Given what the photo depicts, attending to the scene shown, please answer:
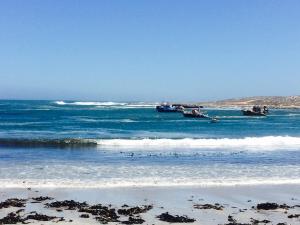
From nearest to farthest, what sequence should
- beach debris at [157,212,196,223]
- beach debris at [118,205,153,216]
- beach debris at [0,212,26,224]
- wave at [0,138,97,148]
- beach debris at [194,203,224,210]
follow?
beach debris at [0,212,26,224] → beach debris at [157,212,196,223] → beach debris at [118,205,153,216] → beach debris at [194,203,224,210] → wave at [0,138,97,148]

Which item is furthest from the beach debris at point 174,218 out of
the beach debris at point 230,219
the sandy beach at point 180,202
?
the beach debris at point 230,219

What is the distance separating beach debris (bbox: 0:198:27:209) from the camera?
1375 cm

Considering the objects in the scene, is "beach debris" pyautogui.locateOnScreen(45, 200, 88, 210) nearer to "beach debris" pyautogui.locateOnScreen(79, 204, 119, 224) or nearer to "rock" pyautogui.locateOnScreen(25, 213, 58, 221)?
"beach debris" pyautogui.locateOnScreen(79, 204, 119, 224)

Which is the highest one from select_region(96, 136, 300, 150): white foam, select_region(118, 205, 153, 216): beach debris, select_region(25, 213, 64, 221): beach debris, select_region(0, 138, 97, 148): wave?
select_region(118, 205, 153, 216): beach debris

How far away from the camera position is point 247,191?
16641 mm

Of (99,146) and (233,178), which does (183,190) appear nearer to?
(233,178)

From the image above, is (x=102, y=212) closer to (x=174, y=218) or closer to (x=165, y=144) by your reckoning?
(x=174, y=218)

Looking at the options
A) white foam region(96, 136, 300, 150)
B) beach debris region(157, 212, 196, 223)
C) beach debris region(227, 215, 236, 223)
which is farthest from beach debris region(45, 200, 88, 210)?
white foam region(96, 136, 300, 150)

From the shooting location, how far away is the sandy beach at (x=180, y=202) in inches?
502

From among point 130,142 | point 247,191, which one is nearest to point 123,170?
point 247,191

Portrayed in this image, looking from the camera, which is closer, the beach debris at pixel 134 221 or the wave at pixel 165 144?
the beach debris at pixel 134 221

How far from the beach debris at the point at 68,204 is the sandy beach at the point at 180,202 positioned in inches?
6.7

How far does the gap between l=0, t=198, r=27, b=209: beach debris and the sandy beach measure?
14 cm

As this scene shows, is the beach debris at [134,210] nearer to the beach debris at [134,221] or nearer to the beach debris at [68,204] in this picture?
the beach debris at [134,221]
